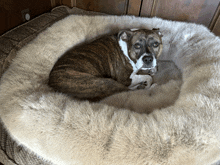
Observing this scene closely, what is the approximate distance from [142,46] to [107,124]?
3.68ft

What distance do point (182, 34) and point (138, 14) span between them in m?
0.82

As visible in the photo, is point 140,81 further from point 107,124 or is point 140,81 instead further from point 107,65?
point 107,124

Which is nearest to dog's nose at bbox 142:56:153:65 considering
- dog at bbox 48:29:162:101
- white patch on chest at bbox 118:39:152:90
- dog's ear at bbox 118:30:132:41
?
dog at bbox 48:29:162:101

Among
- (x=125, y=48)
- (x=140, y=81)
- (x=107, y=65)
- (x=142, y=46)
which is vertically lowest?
(x=140, y=81)

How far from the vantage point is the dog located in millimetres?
1668

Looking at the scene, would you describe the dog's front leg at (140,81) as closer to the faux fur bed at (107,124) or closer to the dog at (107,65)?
the dog at (107,65)

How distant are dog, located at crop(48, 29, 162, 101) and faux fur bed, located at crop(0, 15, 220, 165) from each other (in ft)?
0.77

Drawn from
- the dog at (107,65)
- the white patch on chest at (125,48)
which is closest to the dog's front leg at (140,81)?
the dog at (107,65)

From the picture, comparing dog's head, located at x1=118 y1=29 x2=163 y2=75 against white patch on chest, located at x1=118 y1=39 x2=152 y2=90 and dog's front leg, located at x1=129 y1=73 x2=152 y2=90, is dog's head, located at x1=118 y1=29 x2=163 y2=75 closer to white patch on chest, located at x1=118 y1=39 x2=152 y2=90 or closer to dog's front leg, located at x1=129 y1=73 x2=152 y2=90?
white patch on chest, located at x1=118 y1=39 x2=152 y2=90

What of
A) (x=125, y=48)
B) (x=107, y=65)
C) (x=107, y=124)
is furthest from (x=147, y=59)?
(x=107, y=124)

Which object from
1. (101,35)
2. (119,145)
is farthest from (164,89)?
(101,35)

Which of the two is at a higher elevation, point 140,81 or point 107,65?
point 107,65

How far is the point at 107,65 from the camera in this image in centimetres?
205

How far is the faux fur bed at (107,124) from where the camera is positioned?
1105 mm
